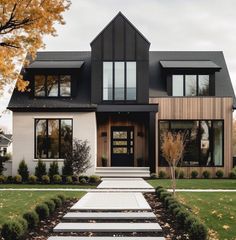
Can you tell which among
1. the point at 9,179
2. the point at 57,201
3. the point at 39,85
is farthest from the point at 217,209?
the point at 39,85

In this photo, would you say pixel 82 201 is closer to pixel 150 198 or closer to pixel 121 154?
pixel 150 198

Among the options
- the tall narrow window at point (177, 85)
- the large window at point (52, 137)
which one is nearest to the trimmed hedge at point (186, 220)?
the large window at point (52, 137)

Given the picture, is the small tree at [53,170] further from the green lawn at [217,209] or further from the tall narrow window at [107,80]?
the green lawn at [217,209]

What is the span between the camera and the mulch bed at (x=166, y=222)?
924 cm

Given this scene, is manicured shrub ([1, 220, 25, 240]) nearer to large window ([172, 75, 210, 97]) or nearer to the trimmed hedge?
the trimmed hedge

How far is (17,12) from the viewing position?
13836 millimetres

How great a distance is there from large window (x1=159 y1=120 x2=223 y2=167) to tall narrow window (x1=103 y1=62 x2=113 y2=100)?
132 inches

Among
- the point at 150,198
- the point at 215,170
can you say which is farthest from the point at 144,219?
the point at 215,170

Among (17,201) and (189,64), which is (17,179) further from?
(189,64)

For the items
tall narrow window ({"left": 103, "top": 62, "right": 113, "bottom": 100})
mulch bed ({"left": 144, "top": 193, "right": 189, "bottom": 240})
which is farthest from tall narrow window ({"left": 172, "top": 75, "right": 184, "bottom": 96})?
mulch bed ({"left": 144, "top": 193, "right": 189, "bottom": 240})

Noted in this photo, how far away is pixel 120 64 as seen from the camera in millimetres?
25641

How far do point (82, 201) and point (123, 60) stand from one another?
13.4 metres

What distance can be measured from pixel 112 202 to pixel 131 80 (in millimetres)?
12941

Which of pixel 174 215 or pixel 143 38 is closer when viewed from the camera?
pixel 174 215
